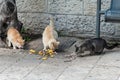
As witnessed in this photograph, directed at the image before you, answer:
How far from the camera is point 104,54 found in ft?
20.2

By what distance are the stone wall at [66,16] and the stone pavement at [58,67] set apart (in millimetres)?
851

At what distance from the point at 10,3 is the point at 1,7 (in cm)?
18

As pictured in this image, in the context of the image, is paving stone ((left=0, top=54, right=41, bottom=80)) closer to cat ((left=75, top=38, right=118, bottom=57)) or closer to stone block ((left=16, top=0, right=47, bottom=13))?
cat ((left=75, top=38, right=118, bottom=57))

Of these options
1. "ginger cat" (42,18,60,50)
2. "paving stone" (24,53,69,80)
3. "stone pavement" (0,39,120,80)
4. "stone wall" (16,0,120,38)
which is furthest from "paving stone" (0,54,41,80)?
"stone wall" (16,0,120,38)

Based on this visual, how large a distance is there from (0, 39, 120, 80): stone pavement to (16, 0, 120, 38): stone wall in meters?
0.85

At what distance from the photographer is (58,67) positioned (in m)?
5.51

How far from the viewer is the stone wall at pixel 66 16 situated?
6.95m

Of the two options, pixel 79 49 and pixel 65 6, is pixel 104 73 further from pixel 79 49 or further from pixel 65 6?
pixel 65 6

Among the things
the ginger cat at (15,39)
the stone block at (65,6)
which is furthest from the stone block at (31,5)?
the ginger cat at (15,39)

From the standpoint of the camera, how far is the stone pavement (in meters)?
5.12

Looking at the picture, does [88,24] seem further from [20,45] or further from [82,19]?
[20,45]

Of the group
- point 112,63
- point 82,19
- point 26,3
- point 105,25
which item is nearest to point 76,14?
point 82,19

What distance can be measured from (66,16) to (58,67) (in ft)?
6.17

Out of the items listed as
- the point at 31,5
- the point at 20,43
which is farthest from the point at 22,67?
the point at 31,5
